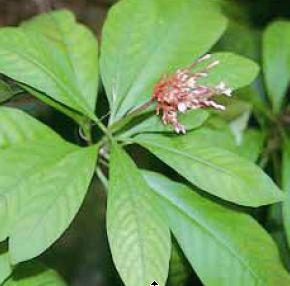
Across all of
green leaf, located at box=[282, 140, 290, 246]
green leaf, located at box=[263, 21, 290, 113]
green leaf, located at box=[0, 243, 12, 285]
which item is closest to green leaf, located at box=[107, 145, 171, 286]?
green leaf, located at box=[0, 243, 12, 285]

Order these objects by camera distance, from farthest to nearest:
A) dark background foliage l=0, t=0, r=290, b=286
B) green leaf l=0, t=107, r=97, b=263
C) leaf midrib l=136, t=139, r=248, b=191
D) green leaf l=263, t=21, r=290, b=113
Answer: green leaf l=263, t=21, r=290, b=113 < dark background foliage l=0, t=0, r=290, b=286 < leaf midrib l=136, t=139, r=248, b=191 < green leaf l=0, t=107, r=97, b=263

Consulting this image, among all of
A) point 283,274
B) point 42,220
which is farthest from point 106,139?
point 283,274

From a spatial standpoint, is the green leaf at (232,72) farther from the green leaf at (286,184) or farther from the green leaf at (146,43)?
the green leaf at (286,184)

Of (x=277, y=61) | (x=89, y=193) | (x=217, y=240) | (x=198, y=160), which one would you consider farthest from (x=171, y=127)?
(x=89, y=193)

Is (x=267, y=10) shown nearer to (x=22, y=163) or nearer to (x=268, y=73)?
(x=268, y=73)

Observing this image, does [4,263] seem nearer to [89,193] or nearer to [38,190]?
[38,190]

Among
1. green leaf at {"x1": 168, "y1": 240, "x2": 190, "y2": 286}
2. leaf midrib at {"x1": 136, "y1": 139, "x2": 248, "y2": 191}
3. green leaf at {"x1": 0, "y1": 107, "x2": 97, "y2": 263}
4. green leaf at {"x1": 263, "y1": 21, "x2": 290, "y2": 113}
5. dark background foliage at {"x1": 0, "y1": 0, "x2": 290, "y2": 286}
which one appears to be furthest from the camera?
green leaf at {"x1": 263, "y1": 21, "x2": 290, "y2": 113}

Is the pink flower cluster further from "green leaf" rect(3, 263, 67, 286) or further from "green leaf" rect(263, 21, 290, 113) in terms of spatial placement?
"green leaf" rect(263, 21, 290, 113)
